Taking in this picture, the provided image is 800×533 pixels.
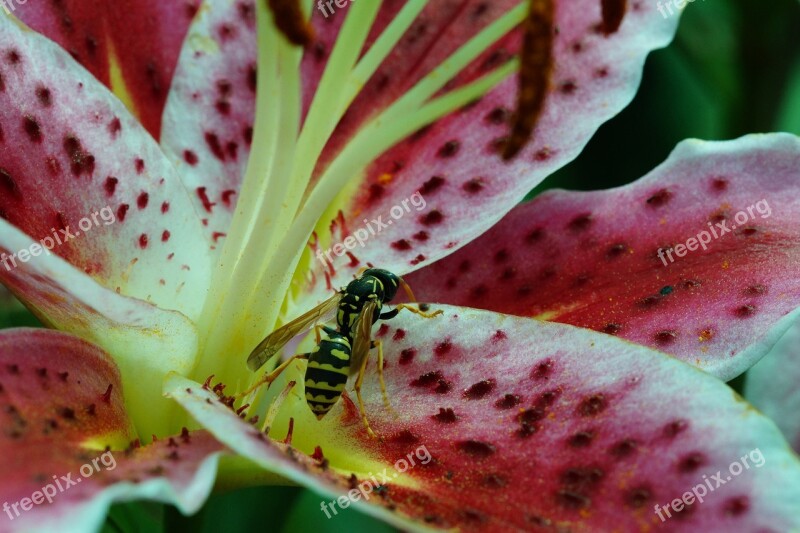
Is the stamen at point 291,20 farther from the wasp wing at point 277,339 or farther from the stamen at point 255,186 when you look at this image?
the wasp wing at point 277,339

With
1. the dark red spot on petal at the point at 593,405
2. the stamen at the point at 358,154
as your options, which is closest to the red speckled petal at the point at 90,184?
the stamen at the point at 358,154

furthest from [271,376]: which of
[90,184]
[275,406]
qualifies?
[90,184]

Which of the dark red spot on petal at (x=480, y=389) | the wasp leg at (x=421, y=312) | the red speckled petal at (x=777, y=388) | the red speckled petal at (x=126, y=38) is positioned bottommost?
the red speckled petal at (x=777, y=388)

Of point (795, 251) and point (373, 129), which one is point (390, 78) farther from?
point (795, 251)

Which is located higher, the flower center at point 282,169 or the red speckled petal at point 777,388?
the flower center at point 282,169

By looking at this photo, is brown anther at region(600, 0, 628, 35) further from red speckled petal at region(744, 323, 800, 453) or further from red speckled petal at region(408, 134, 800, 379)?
red speckled petal at region(744, 323, 800, 453)

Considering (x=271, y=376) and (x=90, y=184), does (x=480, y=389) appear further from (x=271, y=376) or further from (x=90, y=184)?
(x=90, y=184)
